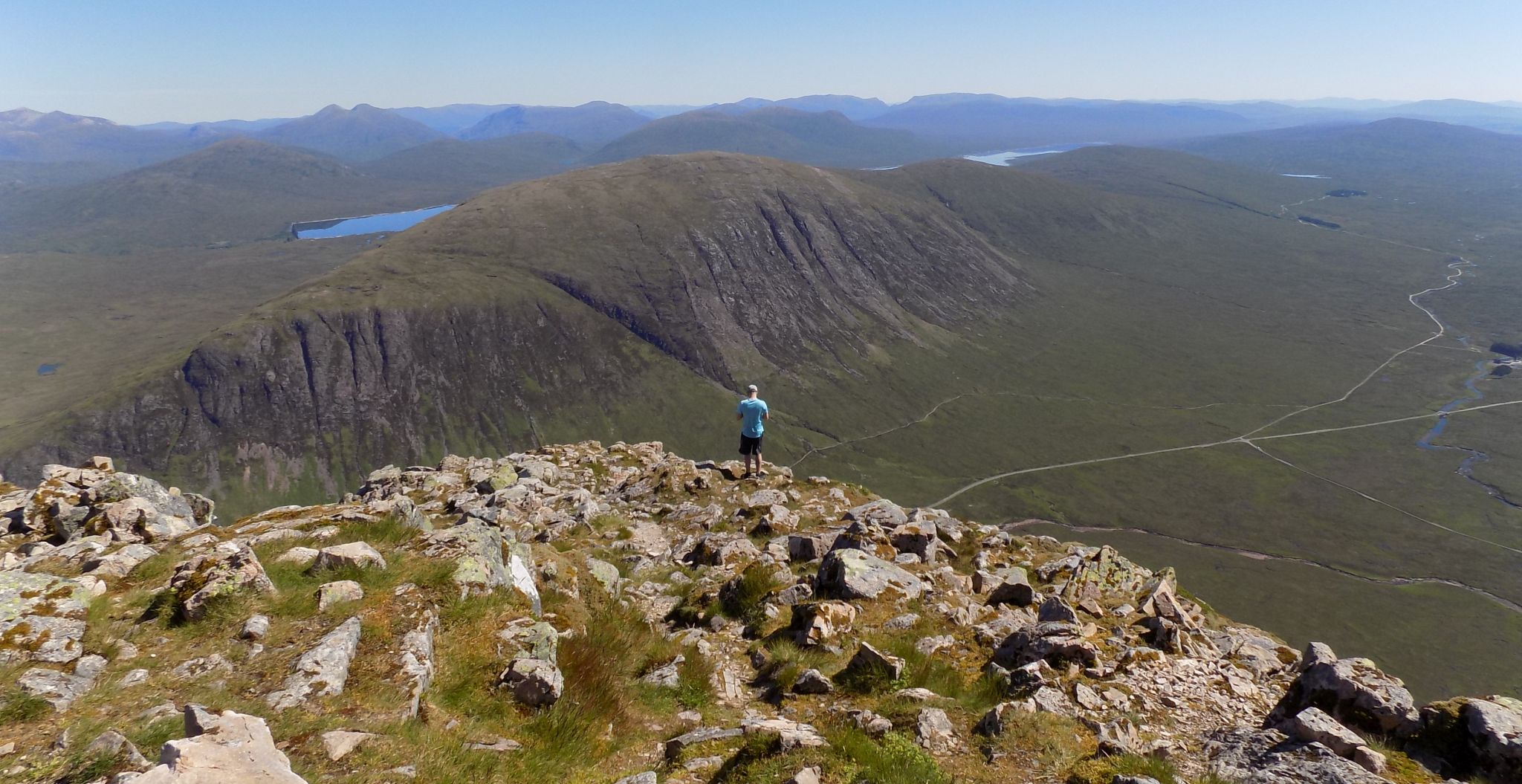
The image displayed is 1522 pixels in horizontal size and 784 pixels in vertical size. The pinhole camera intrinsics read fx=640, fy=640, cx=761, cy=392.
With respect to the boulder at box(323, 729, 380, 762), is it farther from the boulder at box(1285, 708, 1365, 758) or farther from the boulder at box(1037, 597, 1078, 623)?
the boulder at box(1037, 597, 1078, 623)

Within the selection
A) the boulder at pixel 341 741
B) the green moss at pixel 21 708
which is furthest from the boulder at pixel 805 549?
the green moss at pixel 21 708

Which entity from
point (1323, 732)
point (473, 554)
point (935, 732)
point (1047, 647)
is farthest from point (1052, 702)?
point (473, 554)

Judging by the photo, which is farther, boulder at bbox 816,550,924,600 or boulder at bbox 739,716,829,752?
boulder at bbox 816,550,924,600

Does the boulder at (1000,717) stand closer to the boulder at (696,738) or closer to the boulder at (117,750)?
the boulder at (696,738)

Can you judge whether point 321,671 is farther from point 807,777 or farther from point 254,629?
point 807,777

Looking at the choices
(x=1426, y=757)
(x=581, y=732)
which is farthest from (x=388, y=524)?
(x=1426, y=757)

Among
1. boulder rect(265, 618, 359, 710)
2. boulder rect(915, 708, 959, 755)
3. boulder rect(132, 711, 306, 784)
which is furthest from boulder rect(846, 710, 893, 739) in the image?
boulder rect(265, 618, 359, 710)
